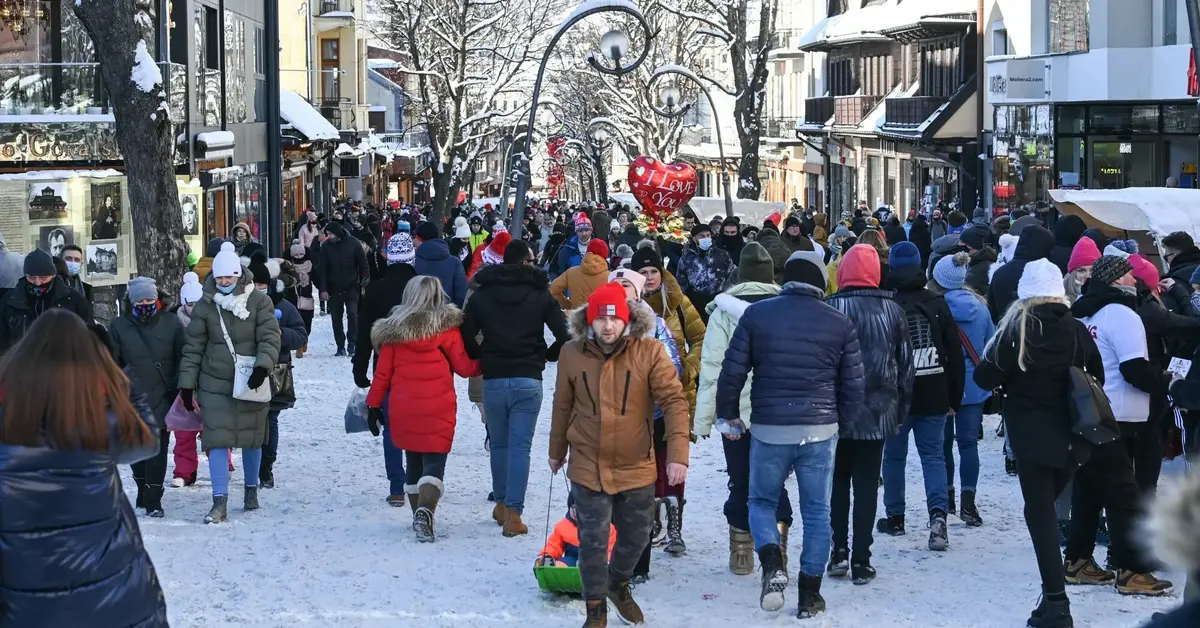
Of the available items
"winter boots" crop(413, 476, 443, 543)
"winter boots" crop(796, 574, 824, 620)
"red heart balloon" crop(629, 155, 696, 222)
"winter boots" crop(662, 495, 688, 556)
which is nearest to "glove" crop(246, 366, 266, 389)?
"winter boots" crop(413, 476, 443, 543)

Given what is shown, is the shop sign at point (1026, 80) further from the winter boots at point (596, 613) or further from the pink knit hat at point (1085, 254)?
the winter boots at point (596, 613)

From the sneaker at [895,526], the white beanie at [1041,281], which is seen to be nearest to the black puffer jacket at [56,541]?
the white beanie at [1041,281]

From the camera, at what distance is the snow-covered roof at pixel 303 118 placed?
34750mm

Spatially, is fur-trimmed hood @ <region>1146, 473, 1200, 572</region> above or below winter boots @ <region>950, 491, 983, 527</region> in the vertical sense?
above

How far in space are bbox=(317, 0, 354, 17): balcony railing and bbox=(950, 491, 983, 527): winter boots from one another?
40317 millimetres

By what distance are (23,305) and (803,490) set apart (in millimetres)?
5387

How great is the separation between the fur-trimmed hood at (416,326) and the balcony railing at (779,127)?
53.0 metres

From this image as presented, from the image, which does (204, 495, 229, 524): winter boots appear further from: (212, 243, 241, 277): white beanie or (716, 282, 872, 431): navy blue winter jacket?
(716, 282, 872, 431): navy blue winter jacket

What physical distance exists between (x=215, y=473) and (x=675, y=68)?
1026 inches

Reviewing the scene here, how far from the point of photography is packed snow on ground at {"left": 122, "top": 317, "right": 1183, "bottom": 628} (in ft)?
25.0

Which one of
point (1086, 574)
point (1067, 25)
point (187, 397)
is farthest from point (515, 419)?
point (1067, 25)

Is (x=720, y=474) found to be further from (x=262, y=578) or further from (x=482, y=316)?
(x=262, y=578)

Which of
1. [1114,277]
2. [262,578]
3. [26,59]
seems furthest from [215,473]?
[26,59]

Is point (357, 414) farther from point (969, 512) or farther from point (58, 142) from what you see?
point (58, 142)
